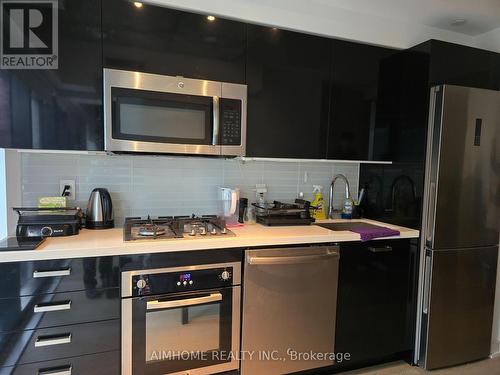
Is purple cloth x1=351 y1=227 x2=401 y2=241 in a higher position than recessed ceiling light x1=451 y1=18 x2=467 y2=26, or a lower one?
lower

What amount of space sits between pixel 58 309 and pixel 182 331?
1.98 feet

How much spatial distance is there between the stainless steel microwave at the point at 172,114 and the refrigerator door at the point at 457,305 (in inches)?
61.3

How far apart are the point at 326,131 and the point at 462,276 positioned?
1.36 m

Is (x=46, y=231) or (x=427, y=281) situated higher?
(x=46, y=231)

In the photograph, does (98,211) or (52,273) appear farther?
(98,211)

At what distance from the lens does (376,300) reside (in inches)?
81.0

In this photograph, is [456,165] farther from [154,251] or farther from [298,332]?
[154,251]

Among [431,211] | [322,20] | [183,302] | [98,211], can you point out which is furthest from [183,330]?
[322,20]

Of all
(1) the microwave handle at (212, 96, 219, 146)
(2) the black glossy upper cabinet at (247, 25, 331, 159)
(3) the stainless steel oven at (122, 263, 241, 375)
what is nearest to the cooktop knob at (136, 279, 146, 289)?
(3) the stainless steel oven at (122, 263, 241, 375)

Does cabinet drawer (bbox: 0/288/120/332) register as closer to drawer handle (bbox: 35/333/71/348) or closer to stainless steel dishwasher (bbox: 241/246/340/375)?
drawer handle (bbox: 35/333/71/348)

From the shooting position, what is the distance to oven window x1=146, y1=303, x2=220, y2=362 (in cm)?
160

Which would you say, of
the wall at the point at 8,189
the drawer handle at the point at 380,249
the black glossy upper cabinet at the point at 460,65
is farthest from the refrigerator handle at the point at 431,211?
the wall at the point at 8,189

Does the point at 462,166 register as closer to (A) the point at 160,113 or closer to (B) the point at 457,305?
(B) the point at 457,305

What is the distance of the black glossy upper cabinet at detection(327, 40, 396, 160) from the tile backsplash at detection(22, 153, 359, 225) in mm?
364
